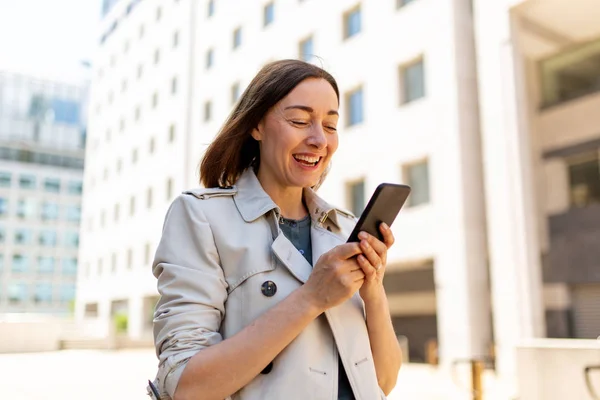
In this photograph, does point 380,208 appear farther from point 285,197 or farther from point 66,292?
point 66,292

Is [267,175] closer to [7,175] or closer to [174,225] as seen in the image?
[174,225]

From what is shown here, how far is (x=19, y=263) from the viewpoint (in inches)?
2359

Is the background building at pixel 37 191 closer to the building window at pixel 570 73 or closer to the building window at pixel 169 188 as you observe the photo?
the building window at pixel 169 188

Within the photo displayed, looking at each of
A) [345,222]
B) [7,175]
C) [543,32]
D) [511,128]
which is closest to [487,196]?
[511,128]

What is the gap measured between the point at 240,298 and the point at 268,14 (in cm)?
2361

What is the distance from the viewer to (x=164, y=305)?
151 centimetres

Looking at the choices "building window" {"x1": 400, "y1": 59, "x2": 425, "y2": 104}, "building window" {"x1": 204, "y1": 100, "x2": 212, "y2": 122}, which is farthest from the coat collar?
"building window" {"x1": 204, "y1": 100, "x2": 212, "y2": 122}

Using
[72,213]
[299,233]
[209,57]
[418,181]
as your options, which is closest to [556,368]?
[299,233]

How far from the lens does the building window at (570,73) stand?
1627 centimetres

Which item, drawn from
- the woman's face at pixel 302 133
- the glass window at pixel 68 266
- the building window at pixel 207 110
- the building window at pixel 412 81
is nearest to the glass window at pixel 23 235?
the glass window at pixel 68 266

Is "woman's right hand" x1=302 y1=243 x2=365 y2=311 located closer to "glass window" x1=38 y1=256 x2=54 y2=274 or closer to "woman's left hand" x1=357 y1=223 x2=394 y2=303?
"woman's left hand" x1=357 y1=223 x2=394 y2=303

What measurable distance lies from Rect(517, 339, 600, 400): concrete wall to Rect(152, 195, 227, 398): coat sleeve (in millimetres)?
6235

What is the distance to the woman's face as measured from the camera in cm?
175

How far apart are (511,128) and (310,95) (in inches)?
529
